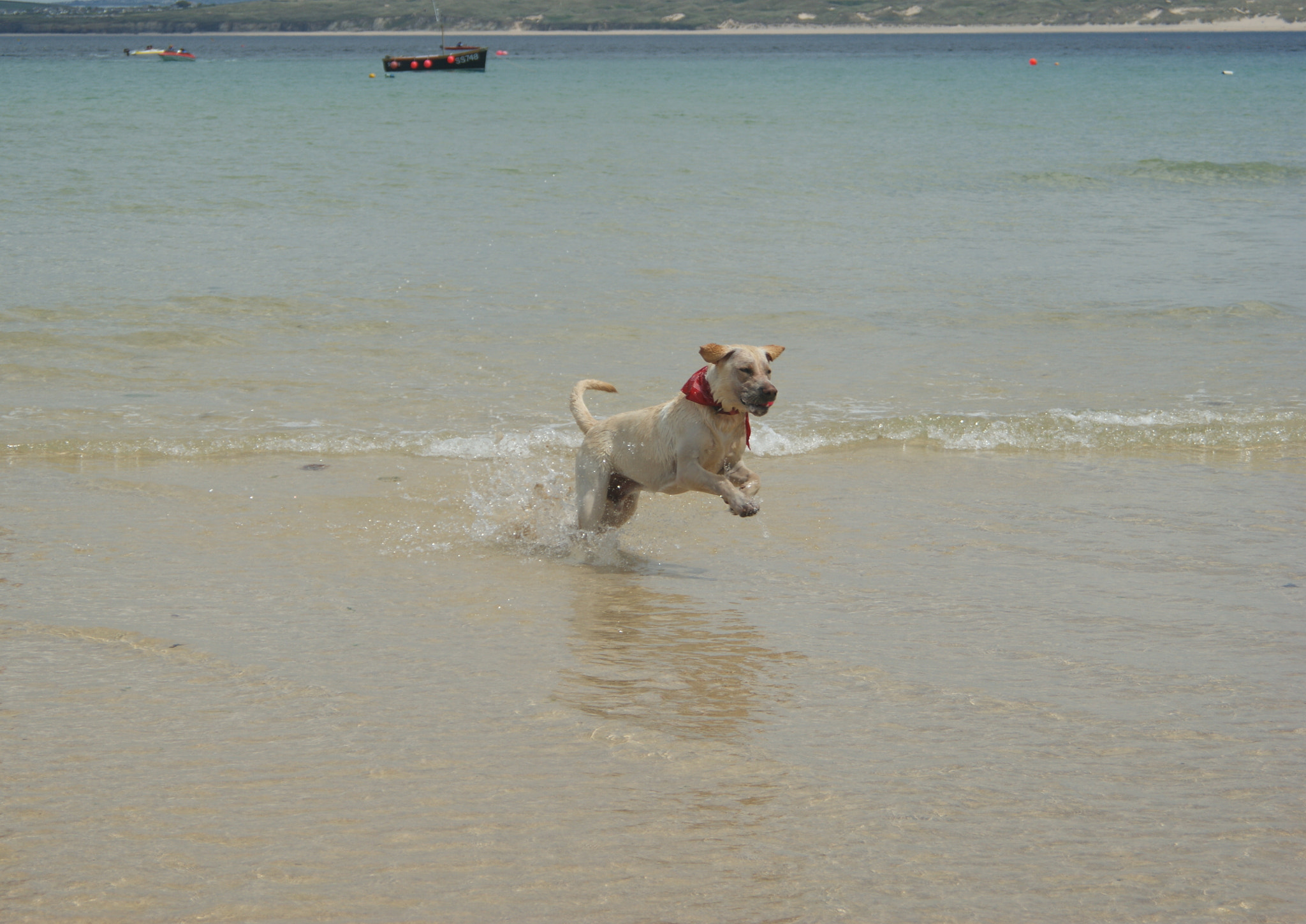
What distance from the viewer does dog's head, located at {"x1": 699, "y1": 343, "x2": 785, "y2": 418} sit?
610cm

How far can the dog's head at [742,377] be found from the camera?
6.10 m

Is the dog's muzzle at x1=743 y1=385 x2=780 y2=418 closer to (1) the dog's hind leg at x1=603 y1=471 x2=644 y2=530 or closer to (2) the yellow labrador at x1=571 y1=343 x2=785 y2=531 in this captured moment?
(2) the yellow labrador at x1=571 y1=343 x2=785 y2=531

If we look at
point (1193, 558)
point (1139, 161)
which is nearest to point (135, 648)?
point (1193, 558)

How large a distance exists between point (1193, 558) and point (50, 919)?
5387mm

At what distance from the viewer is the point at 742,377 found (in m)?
6.25

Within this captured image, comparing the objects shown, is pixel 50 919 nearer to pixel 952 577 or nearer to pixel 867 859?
pixel 867 859

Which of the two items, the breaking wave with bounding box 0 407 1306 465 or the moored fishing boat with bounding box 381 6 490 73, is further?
the moored fishing boat with bounding box 381 6 490 73

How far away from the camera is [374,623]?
18.2 feet

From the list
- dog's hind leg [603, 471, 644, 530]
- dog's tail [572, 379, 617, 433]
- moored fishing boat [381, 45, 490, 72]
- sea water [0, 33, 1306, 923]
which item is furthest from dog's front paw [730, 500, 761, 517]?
moored fishing boat [381, 45, 490, 72]

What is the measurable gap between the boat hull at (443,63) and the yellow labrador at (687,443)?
8226cm

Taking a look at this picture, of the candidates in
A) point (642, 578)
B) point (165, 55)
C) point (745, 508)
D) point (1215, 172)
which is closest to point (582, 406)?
point (642, 578)

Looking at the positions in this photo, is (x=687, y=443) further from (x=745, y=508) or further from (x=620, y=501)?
(x=620, y=501)

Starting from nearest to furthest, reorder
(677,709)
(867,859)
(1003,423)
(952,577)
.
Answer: (867,859) < (677,709) < (952,577) < (1003,423)

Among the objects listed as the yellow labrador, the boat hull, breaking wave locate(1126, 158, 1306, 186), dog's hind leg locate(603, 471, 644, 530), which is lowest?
dog's hind leg locate(603, 471, 644, 530)
